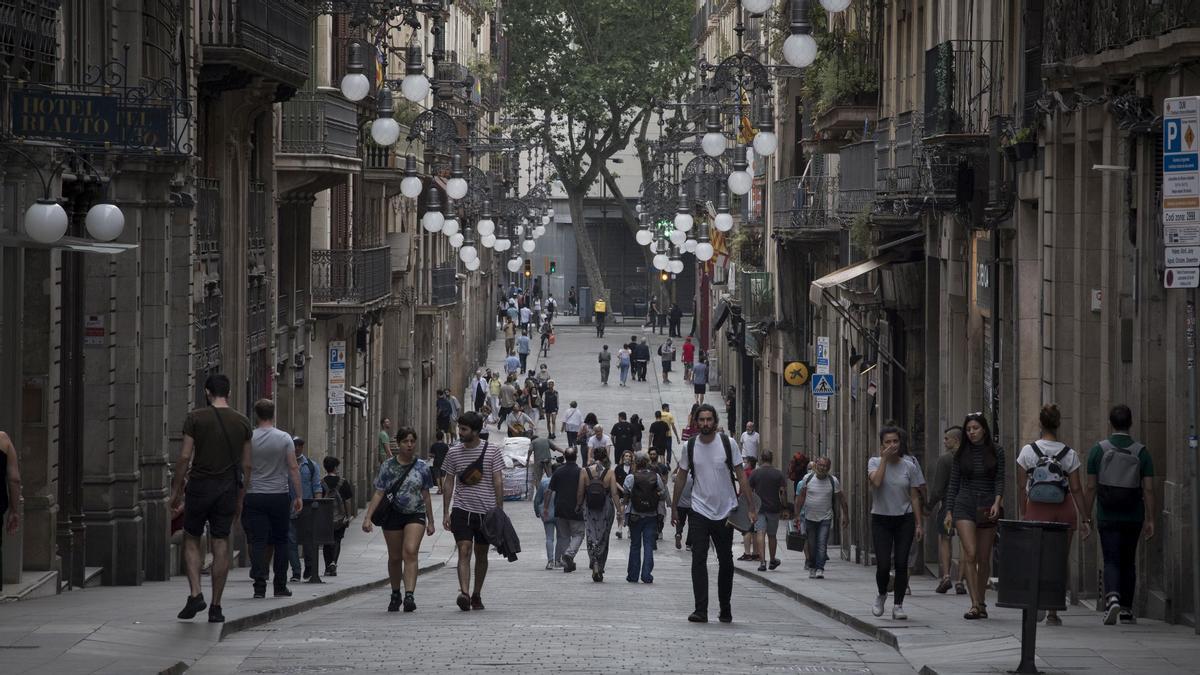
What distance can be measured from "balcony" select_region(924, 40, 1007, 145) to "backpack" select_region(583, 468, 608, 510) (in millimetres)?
5280

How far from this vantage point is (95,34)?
20.5 metres

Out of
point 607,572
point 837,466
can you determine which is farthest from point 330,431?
point 607,572

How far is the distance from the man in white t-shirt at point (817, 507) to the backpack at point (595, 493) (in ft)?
7.21

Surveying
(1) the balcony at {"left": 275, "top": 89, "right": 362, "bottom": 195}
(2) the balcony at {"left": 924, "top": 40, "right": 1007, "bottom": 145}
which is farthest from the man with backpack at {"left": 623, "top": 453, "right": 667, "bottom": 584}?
(1) the balcony at {"left": 275, "top": 89, "right": 362, "bottom": 195}

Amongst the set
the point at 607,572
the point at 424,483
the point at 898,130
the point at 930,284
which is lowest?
the point at 607,572

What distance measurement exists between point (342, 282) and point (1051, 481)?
952 inches

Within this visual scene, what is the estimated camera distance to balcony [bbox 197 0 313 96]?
2558 cm

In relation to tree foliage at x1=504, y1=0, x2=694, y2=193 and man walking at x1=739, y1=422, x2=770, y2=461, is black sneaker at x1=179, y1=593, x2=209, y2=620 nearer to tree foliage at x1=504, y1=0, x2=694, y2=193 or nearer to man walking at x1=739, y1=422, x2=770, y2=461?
man walking at x1=739, y1=422, x2=770, y2=461

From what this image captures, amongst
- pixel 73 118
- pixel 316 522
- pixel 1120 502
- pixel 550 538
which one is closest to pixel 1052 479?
pixel 1120 502

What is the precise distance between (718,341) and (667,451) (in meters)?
26.3

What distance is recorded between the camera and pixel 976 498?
16922 mm

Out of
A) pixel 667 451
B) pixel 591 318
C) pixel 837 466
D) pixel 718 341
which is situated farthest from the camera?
pixel 591 318

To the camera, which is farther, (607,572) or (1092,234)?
(607,572)

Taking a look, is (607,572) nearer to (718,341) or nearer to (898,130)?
(898,130)
